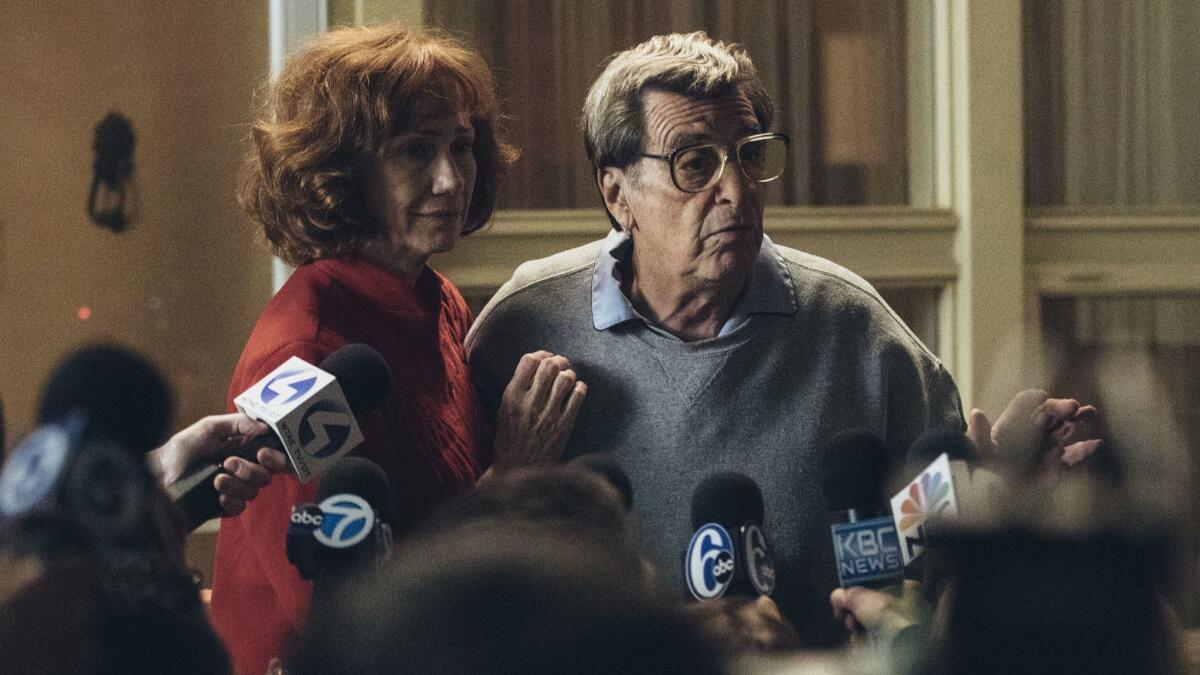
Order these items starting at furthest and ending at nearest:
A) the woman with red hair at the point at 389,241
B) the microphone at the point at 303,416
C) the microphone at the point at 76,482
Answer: the woman with red hair at the point at 389,241 → the microphone at the point at 303,416 → the microphone at the point at 76,482

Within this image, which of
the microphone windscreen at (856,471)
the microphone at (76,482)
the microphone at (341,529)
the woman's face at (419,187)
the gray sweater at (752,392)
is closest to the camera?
the microphone at (76,482)

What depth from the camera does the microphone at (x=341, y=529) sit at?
1204mm

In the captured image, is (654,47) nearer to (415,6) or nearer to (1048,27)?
(415,6)

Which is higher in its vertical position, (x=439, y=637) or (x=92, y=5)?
(x=92, y=5)

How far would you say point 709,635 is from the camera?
0.64m

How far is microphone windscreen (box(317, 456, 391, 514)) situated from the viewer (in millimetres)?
1255

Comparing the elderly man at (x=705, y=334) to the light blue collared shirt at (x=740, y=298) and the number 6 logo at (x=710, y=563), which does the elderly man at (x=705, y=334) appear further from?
the number 6 logo at (x=710, y=563)

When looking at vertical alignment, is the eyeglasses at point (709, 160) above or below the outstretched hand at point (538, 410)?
above

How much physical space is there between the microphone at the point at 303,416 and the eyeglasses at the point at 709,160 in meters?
0.68

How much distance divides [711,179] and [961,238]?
65.5 inches

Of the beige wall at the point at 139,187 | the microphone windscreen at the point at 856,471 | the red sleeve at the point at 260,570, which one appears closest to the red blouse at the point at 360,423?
the red sleeve at the point at 260,570

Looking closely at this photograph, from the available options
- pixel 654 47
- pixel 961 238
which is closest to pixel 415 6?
pixel 654 47

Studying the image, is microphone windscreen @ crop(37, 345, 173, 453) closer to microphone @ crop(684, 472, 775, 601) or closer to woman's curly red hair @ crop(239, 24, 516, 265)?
microphone @ crop(684, 472, 775, 601)

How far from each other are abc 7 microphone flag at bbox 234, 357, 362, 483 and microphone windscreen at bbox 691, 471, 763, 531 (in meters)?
0.38
